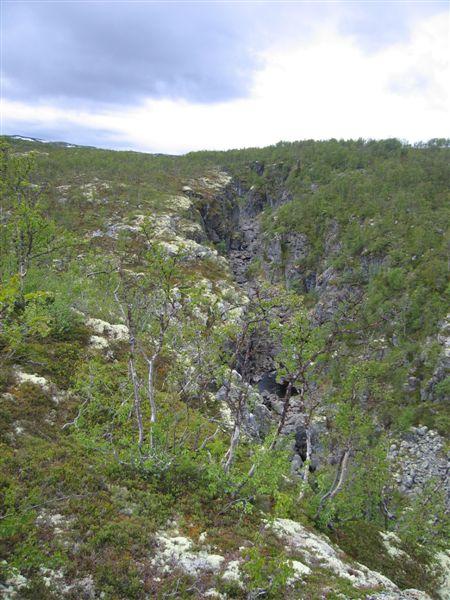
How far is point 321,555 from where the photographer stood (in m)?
13.6

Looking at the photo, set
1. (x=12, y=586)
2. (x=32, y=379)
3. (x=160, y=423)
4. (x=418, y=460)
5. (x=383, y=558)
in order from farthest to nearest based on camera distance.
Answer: (x=418, y=460), (x=32, y=379), (x=383, y=558), (x=160, y=423), (x=12, y=586)

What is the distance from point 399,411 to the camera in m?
47.0

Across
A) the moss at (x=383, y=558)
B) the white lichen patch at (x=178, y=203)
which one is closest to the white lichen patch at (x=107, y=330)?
the moss at (x=383, y=558)

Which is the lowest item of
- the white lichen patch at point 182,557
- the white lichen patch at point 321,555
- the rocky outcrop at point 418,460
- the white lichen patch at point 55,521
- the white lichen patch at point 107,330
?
the rocky outcrop at point 418,460

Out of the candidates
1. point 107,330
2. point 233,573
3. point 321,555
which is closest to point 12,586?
point 233,573

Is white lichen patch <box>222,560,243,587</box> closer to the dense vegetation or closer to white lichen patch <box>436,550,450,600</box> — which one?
the dense vegetation

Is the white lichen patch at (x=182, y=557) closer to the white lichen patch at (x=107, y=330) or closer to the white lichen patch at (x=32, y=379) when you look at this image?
the white lichen patch at (x=32, y=379)

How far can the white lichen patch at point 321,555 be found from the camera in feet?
42.2

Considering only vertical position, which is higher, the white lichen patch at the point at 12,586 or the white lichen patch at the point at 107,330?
the white lichen patch at the point at 107,330

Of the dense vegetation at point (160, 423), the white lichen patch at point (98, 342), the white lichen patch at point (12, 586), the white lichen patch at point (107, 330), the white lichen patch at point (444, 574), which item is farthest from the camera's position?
the white lichen patch at point (107, 330)

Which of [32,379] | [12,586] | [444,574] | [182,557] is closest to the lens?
[12,586]

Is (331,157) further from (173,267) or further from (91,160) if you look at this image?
(173,267)

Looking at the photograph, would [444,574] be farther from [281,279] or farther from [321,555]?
[281,279]

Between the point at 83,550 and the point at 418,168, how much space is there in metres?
112
